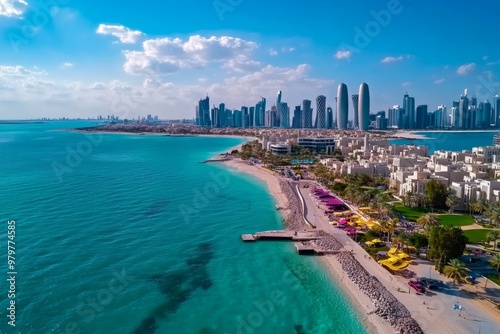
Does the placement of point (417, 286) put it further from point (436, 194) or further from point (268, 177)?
point (268, 177)

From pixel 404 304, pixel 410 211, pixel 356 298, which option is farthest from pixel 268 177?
pixel 404 304

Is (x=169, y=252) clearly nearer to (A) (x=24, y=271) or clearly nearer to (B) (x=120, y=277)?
(B) (x=120, y=277)

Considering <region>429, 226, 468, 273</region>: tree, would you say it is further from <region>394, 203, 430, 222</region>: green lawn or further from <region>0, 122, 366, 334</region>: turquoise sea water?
<region>394, 203, 430, 222</region>: green lawn

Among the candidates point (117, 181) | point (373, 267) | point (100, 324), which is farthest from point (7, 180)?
point (373, 267)

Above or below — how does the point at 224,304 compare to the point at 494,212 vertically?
below

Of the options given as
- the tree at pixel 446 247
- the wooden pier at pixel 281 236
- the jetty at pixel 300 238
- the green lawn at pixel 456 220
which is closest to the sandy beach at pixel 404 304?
the jetty at pixel 300 238

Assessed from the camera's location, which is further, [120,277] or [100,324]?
[120,277]

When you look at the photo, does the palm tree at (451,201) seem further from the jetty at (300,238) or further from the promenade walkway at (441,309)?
the jetty at (300,238)
